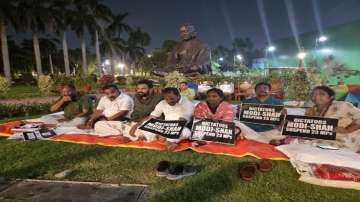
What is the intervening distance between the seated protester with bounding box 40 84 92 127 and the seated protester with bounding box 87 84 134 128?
0.54m

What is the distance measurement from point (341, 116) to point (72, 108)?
6.03 metres

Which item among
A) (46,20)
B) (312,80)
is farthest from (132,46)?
(312,80)

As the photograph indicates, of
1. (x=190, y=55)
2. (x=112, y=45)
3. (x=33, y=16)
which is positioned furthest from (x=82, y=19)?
(x=190, y=55)

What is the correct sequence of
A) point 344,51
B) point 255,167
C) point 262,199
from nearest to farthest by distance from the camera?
point 262,199 → point 255,167 → point 344,51

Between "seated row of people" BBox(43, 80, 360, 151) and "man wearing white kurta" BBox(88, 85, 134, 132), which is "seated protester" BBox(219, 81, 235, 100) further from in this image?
"man wearing white kurta" BBox(88, 85, 134, 132)

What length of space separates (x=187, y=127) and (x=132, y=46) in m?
63.0

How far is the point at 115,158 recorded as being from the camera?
220 inches

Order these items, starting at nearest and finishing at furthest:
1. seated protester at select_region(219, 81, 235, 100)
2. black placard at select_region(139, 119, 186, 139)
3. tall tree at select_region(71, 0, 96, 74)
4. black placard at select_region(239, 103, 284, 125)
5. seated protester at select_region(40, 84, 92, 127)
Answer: black placard at select_region(139, 119, 186, 139)
black placard at select_region(239, 103, 284, 125)
seated protester at select_region(40, 84, 92, 127)
seated protester at select_region(219, 81, 235, 100)
tall tree at select_region(71, 0, 96, 74)

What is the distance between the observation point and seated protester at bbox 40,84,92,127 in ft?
26.6

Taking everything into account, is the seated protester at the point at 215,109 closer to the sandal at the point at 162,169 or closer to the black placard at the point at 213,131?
the black placard at the point at 213,131

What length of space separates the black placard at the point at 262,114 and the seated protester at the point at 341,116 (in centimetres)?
71

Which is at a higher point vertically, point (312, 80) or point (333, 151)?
point (312, 80)

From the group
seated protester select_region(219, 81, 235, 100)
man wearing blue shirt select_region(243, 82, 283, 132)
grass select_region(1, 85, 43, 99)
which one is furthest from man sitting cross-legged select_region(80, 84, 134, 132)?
grass select_region(1, 85, 43, 99)

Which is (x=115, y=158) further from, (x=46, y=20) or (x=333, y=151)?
(x=46, y=20)
